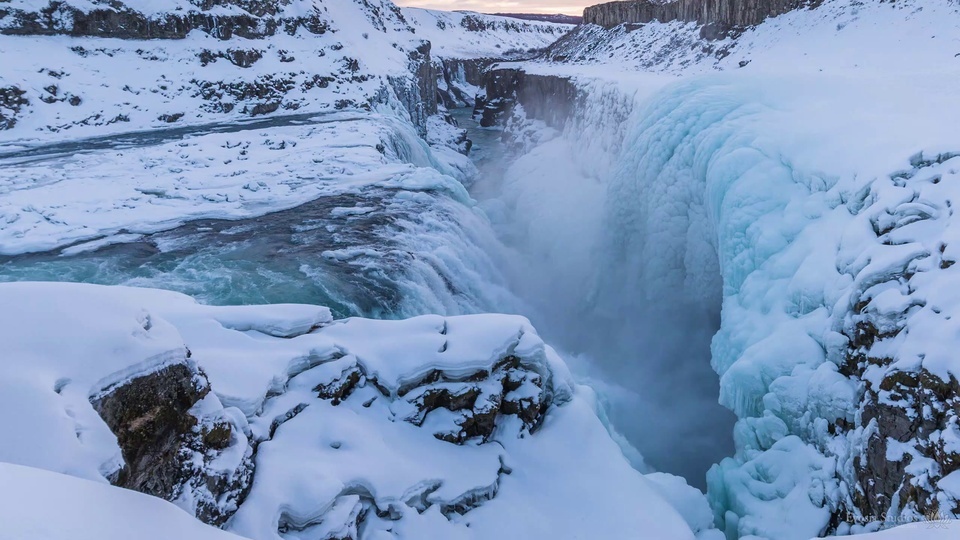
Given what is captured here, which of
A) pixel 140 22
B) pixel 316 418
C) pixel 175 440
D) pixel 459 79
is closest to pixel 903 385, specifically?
pixel 316 418

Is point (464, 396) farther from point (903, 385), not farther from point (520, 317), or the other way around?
point (903, 385)

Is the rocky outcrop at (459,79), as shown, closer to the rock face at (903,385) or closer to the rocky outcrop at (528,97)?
the rocky outcrop at (528,97)

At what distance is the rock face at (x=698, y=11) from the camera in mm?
23609

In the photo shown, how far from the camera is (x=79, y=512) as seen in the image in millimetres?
1961

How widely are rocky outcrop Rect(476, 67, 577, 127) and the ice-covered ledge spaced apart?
1940 cm

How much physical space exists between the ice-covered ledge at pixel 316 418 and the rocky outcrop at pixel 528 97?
19404mm

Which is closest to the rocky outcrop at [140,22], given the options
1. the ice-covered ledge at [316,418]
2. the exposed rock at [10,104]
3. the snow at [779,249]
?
the exposed rock at [10,104]

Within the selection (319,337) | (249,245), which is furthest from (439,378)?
(249,245)

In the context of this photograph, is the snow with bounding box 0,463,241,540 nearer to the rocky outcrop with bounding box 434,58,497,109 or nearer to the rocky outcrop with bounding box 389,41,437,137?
the rocky outcrop with bounding box 389,41,437,137

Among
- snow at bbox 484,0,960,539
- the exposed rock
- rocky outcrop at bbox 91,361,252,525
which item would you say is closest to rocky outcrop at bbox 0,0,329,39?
the exposed rock

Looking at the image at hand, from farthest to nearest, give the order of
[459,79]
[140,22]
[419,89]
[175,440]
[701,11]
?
1. [459,79]
2. [419,89]
3. [701,11]
4. [140,22]
5. [175,440]

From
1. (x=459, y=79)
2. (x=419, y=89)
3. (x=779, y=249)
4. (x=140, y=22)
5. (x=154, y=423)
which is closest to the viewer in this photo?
(x=154, y=423)

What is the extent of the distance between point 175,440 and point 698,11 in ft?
107

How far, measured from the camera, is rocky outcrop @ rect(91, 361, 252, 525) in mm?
2896
